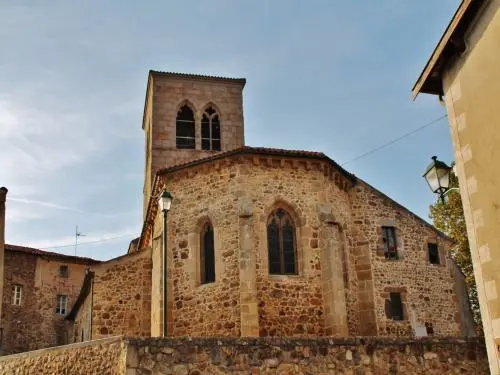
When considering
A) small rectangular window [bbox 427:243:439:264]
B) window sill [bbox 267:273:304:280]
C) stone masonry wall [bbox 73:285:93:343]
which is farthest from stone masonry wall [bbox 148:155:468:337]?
stone masonry wall [bbox 73:285:93:343]

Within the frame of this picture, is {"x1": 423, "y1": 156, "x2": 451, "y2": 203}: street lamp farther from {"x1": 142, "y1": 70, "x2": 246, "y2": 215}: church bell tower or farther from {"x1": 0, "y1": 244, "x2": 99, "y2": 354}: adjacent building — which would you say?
{"x1": 0, "y1": 244, "x2": 99, "y2": 354}: adjacent building

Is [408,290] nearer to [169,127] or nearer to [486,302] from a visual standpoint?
[486,302]

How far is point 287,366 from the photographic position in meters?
10.8

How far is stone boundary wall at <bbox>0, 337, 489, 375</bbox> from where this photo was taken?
10.1m

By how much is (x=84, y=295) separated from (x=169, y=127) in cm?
1030

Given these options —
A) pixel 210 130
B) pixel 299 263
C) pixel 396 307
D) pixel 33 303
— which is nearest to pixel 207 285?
pixel 299 263

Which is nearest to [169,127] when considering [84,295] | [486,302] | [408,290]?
[84,295]

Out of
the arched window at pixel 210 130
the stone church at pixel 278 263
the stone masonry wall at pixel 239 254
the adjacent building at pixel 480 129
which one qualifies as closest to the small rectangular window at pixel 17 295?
the arched window at pixel 210 130

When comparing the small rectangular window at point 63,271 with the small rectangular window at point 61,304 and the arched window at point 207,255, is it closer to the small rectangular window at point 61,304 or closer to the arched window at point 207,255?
the small rectangular window at point 61,304

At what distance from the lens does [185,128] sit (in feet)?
107

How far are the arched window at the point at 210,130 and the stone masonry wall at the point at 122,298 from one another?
35.6 feet

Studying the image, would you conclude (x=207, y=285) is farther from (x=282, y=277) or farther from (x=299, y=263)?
(x=299, y=263)

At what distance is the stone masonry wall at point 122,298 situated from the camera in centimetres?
2153

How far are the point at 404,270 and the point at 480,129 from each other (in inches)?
501
